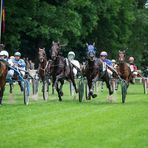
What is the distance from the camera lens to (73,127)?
14.2m

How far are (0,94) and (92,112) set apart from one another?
436 cm

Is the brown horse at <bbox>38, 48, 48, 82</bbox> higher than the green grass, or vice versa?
the brown horse at <bbox>38, 48, 48, 82</bbox>

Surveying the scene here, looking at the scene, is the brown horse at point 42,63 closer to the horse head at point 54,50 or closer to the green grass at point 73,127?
the horse head at point 54,50

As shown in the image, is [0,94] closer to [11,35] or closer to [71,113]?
[71,113]

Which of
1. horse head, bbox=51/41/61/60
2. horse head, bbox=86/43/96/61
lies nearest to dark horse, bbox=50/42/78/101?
horse head, bbox=51/41/61/60

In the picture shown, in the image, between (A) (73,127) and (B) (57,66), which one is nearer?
(A) (73,127)

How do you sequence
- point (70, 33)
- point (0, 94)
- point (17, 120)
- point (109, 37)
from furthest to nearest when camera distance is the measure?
point (109, 37), point (70, 33), point (0, 94), point (17, 120)

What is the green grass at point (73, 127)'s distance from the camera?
11.7m

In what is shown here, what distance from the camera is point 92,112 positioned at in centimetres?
1845

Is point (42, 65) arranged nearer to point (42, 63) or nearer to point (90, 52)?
point (42, 63)

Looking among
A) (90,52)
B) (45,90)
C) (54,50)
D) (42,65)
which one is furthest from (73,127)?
(42,65)

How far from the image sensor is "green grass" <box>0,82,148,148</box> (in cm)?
1170

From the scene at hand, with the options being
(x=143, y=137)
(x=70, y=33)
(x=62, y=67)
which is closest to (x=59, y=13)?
(x=70, y=33)

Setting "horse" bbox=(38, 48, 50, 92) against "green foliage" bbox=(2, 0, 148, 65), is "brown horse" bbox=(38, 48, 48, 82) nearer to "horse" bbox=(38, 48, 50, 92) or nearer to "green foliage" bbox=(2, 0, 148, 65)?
"horse" bbox=(38, 48, 50, 92)
